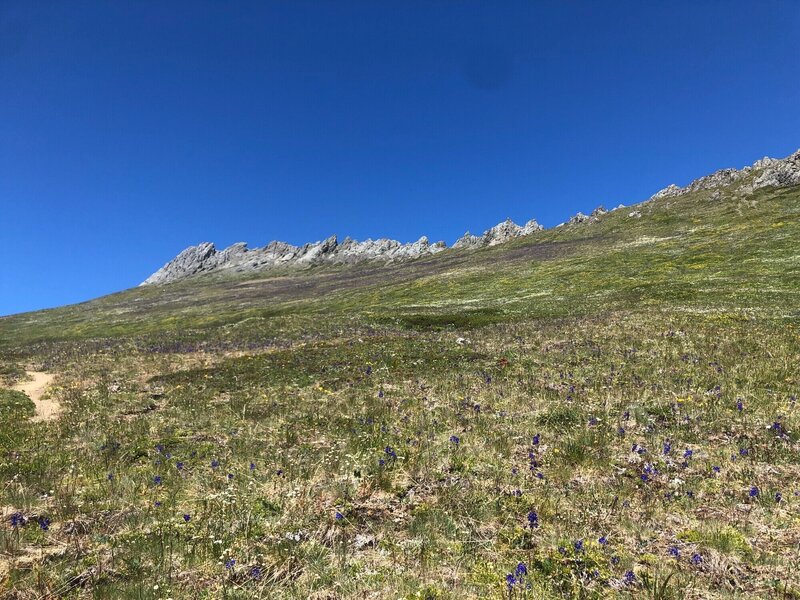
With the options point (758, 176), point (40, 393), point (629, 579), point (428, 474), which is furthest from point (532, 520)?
point (758, 176)

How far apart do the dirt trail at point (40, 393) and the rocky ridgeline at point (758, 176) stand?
171557 millimetres

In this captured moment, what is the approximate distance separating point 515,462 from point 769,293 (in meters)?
42.2

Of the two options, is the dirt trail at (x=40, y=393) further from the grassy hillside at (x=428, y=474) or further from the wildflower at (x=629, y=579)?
the wildflower at (x=629, y=579)

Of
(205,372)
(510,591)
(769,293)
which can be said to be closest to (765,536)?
(510,591)

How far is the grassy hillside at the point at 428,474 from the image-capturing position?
637 cm

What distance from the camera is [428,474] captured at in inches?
394

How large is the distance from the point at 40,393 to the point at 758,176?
19485 centimetres

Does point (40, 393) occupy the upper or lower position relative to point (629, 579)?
upper

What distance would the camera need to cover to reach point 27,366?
109 feet

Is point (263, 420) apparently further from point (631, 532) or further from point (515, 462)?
point (631, 532)

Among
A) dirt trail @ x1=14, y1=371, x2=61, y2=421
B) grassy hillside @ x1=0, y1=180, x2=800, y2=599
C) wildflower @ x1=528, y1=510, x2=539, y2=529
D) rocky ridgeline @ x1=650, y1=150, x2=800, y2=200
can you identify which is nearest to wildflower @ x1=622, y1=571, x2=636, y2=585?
grassy hillside @ x1=0, y1=180, x2=800, y2=599

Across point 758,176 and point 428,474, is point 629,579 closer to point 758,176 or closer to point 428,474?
point 428,474

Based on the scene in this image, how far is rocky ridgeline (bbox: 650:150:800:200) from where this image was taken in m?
132

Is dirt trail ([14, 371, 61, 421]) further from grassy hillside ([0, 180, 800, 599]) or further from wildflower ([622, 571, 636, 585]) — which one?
wildflower ([622, 571, 636, 585])
